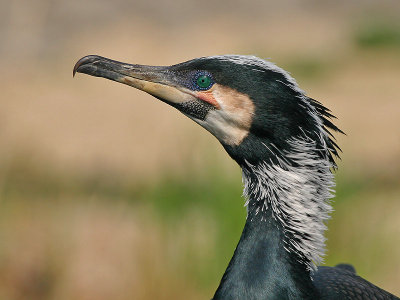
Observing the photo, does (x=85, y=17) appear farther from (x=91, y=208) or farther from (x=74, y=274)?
(x=74, y=274)

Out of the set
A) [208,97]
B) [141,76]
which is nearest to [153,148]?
[141,76]

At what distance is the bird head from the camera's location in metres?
2.87

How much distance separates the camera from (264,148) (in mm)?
2928

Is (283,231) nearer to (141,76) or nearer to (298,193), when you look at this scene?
(298,193)

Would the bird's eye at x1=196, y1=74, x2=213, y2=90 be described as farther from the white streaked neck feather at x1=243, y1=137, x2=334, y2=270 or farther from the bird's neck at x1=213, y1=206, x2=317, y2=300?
the bird's neck at x1=213, y1=206, x2=317, y2=300

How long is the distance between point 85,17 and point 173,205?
6915mm

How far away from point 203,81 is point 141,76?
268 mm

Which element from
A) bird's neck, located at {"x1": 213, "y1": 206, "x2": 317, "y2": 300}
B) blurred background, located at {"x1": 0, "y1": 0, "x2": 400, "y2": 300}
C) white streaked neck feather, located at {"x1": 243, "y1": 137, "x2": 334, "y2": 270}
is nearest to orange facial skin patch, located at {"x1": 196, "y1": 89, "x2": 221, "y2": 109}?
white streaked neck feather, located at {"x1": 243, "y1": 137, "x2": 334, "y2": 270}

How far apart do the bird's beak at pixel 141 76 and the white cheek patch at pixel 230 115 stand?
0.13 meters

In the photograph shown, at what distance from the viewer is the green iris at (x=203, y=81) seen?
9.70ft

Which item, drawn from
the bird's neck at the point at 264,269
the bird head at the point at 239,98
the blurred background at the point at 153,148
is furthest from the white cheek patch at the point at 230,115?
the blurred background at the point at 153,148

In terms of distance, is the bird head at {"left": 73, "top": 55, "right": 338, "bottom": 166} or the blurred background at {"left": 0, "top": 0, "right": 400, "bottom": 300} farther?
the blurred background at {"left": 0, "top": 0, "right": 400, "bottom": 300}

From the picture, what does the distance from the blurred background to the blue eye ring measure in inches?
75.9

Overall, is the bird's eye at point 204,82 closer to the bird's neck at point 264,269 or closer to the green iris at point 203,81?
the green iris at point 203,81
